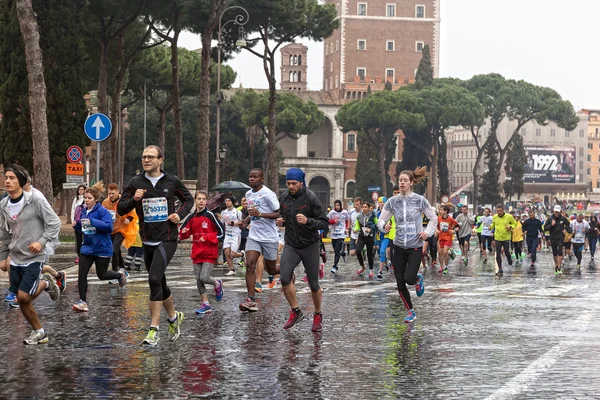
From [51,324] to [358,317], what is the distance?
133 inches

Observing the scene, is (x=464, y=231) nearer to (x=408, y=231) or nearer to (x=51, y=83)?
(x=51, y=83)

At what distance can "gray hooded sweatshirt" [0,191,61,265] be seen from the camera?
379 inches

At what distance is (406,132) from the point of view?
9231 cm

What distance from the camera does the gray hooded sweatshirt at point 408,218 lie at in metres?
12.0

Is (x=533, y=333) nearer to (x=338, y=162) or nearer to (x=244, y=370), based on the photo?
(x=244, y=370)

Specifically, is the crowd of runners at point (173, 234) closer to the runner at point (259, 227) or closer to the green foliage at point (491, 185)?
the runner at point (259, 227)

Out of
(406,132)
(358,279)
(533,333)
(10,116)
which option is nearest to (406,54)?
(406,132)

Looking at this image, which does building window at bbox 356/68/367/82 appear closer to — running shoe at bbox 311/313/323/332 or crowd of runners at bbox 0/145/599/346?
crowd of runners at bbox 0/145/599/346

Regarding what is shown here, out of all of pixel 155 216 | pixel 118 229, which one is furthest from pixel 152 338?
pixel 118 229

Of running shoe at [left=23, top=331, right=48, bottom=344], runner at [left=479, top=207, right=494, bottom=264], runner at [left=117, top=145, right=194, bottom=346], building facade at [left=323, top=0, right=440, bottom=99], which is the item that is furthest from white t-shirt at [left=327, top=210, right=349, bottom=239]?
building facade at [left=323, top=0, right=440, bottom=99]

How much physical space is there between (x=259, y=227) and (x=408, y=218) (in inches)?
69.0

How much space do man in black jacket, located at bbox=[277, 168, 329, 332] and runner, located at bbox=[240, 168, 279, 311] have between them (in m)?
1.40

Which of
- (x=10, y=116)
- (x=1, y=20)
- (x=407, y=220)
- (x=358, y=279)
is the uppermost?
(x=1, y=20)

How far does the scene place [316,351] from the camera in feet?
31.0
